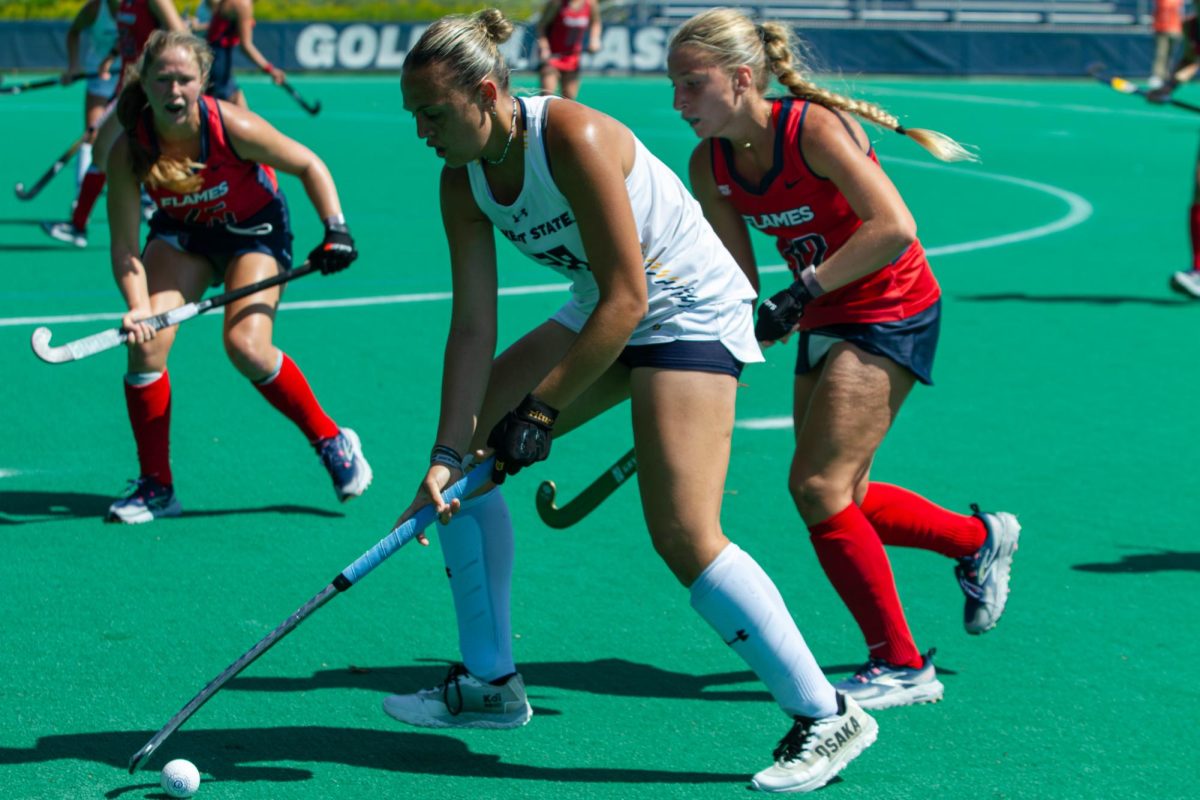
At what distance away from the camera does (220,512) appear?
18.1 ft

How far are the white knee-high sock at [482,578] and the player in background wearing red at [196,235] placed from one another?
69.3 inches

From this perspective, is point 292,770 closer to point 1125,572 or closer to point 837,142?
point 837,142

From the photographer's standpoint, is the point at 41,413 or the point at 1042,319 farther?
the point at 1042,319

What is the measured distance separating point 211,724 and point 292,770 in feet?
1.15

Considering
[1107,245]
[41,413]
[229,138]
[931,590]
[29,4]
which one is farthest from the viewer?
[29,4]

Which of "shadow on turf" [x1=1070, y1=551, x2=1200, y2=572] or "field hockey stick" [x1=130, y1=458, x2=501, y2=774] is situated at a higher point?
"field hockey stick" [x1=130, y1=458, x2=501, y2=774]

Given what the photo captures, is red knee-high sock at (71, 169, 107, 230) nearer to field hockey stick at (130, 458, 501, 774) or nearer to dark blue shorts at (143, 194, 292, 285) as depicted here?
dark blue shorts at (143, 194, 292, 285)

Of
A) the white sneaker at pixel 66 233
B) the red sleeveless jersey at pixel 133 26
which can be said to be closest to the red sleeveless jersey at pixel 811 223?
the red sleeveless jersey at pixel 133 26

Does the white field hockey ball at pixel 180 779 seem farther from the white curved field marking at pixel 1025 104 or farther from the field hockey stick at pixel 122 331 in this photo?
the white curved field marking at pixel 1025 104

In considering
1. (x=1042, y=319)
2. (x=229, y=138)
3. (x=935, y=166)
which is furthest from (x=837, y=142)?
(x=935, y=166)

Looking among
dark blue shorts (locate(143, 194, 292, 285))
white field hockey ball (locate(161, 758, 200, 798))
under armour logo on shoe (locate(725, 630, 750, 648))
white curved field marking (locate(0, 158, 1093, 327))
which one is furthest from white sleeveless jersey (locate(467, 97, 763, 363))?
white curved field marking (locate(0, 158, 1093, 327))

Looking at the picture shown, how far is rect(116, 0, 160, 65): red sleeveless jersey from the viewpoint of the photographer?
9680mm

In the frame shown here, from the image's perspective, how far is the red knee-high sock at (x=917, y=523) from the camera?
169 inches

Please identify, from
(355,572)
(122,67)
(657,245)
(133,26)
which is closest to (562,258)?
(657,245)
